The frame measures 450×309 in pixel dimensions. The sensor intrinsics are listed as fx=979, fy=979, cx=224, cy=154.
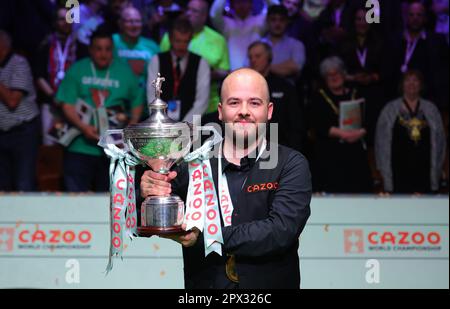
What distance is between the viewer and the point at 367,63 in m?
8.52

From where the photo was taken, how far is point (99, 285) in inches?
273

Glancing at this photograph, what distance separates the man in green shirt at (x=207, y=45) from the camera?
8.26 m

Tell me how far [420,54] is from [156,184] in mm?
5160

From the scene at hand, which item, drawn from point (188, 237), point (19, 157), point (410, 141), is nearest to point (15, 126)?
point (19, 157)

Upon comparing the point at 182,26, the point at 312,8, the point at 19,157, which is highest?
the point at 312,8

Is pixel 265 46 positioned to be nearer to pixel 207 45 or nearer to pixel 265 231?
pixel 207 45

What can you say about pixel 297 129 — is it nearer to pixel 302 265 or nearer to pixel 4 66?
pixel 302 265

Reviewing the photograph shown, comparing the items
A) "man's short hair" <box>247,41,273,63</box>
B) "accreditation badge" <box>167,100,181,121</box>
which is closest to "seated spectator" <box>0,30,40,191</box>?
"accreditation badge" <box>167,100,181,121</box>

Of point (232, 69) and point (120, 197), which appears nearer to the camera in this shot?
point (120, 197)

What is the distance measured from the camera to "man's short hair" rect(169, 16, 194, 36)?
7.98 meters

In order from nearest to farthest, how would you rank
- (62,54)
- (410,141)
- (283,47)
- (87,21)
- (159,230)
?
1. (159,230)
2. (410,141)
3. (283,47)
4. (62,54)
5. (87,21)
